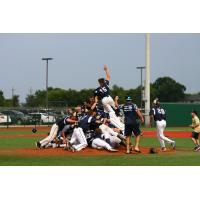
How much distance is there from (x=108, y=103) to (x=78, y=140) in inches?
72.1

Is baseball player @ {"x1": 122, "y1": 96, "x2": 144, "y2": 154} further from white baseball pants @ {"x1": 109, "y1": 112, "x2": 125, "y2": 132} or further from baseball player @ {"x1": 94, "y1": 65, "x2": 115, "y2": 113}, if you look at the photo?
white baseball pants @ {"x1": 109, "y1": 112, "x2": 125, "y2": 132}

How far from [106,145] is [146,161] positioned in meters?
3.32

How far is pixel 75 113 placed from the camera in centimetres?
1838

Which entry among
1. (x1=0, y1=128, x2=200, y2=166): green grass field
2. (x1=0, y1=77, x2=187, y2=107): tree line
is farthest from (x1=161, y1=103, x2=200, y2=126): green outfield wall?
(x1=0, y1=128, x2=200, y2=166): green grass field

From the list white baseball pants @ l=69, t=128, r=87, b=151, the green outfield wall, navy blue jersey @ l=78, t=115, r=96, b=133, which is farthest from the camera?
the green outfield wall

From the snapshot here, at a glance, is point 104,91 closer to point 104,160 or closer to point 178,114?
point 104,160

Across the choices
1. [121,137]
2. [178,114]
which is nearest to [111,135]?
[121,137]

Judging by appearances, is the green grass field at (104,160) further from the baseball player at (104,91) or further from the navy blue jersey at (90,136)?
the baseball player at (104,91)

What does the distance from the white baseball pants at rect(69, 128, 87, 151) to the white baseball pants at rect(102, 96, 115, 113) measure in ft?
4.53

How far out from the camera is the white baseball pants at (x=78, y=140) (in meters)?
17.9

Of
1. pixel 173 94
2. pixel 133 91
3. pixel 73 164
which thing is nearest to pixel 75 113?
pixel 73 164

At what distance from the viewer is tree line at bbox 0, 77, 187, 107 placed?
87688 millimetres

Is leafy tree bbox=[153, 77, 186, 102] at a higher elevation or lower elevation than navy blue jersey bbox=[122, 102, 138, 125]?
higher

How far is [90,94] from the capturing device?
85.6 metres
